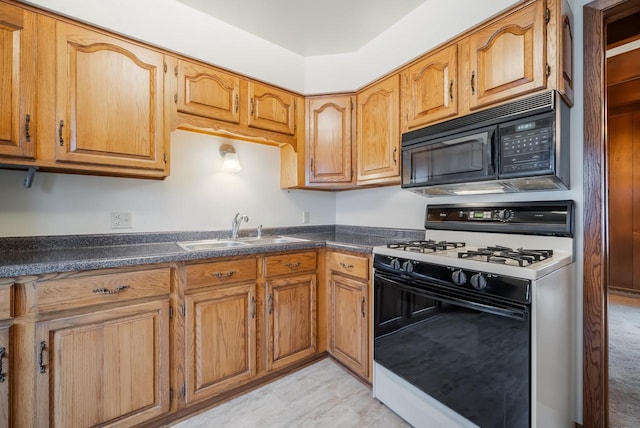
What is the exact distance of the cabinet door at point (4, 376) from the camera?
115cm

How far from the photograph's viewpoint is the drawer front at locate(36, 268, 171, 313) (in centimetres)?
124

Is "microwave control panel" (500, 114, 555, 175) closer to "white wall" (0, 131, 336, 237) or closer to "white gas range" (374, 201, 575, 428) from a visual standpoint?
"white gas range" (374, 201, 575, 428)

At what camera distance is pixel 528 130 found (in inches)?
53.6

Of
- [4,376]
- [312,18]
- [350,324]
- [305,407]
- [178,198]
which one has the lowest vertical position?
[305,407]

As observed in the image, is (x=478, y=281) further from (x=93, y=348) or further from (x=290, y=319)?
(x=93, y=348)

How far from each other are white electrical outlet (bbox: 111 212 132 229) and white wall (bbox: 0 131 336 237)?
3 centimetres

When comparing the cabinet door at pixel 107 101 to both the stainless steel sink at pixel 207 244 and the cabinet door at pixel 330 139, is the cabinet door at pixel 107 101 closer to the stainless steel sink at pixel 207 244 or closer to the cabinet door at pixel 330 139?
the stainless steel sink at pixel 207 244

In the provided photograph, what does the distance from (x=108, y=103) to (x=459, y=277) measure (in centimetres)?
203

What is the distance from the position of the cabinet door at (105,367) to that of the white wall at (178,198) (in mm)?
693

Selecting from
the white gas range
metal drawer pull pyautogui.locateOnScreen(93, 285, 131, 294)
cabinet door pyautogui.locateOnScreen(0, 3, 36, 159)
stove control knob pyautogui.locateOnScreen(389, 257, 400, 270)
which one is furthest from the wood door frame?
cabinet door pyautogui.locateOnScreen(0, 3, 36, 159)

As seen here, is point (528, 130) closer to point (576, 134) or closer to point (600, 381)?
point (576, 134)

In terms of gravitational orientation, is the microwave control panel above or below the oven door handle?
above

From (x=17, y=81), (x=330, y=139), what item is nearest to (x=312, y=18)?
(x=330, y=139)

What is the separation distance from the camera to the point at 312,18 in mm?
1988
